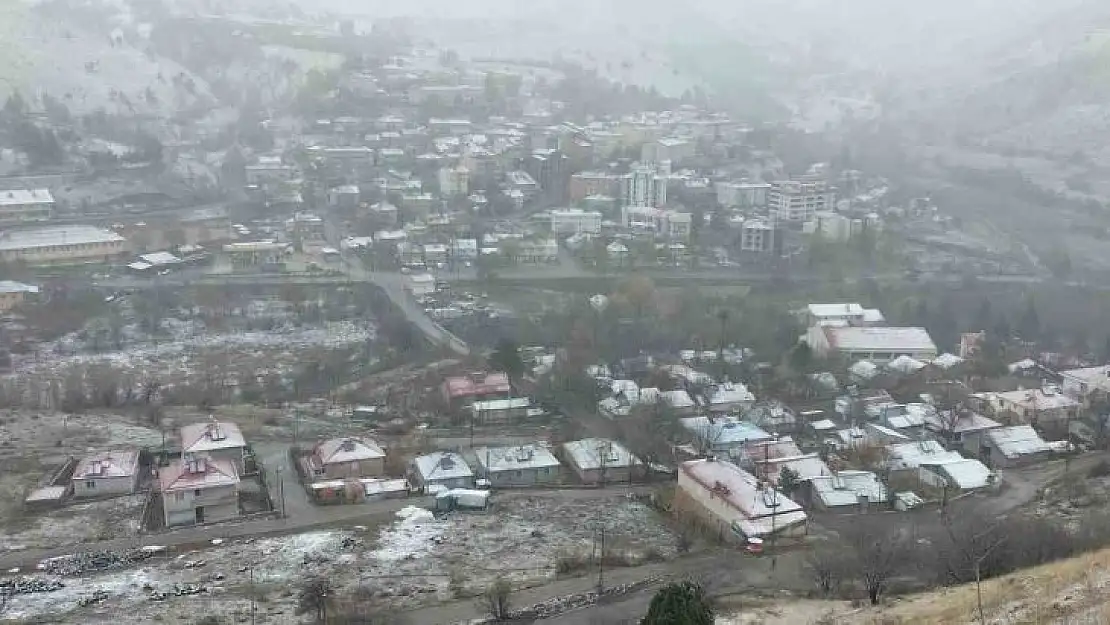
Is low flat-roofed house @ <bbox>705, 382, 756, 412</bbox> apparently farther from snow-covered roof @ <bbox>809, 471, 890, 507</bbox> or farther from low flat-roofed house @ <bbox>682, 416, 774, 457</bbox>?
snow-covered roof @ <bbox>809, 471, 890, 507</bbox>

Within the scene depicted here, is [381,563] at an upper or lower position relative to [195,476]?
lower

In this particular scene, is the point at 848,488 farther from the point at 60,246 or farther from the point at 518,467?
the point at 60,246

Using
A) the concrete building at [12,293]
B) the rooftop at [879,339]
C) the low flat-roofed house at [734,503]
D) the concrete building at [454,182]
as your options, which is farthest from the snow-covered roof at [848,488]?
the concrete building at [454,182]

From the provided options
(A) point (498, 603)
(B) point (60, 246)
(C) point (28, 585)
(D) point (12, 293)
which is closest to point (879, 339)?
(A) point (498, 603)

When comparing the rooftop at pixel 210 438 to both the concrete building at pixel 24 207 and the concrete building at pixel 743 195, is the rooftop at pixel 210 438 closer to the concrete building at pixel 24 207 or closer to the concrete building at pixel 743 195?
the concrete building at pixel 24 207

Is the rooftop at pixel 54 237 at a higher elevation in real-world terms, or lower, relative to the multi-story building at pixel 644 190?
lower

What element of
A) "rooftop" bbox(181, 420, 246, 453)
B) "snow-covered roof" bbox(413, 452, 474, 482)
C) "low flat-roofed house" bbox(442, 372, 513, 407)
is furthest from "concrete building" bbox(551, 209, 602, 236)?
"rooftop" bbox(181, 420, 246, 453)
